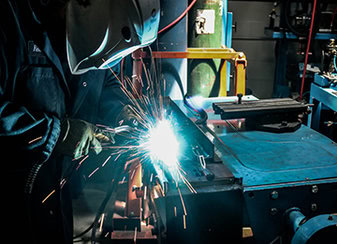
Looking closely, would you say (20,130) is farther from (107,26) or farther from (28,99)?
(107,26)

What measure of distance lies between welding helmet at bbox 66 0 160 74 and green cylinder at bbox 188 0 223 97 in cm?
169

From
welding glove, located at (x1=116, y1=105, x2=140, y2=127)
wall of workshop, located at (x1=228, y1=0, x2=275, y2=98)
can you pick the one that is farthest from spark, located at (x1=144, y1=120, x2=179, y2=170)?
wall of workshop, located at (x1=228, y1=0, x2=275, y2=98)

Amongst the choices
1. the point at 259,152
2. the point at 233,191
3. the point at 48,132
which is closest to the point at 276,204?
the point at 233,191

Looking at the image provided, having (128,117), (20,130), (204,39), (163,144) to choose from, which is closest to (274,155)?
(163,144)

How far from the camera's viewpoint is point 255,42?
22.8 ft

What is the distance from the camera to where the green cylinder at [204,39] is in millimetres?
2922

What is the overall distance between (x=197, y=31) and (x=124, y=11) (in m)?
1.83

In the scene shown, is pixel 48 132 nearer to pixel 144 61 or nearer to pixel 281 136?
pixel 281 136

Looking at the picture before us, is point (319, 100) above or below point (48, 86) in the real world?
below

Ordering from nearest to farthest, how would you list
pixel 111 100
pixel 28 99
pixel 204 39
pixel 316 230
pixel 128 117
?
pixel 316 230 < pixel 28 99 < pixel 128 117 < pixel 111 100 < pixel 204 39

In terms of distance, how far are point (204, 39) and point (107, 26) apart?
1842 millimetres

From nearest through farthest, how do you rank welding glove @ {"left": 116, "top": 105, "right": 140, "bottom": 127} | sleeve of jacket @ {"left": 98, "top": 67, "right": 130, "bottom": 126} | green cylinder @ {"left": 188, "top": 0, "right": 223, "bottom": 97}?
1. welding glove @ {"left": 116, "top": 105, "right": 140, "bottom": 127}
2. sleeve of jacket @ {"left": 98, "top": 67, "right": 130, "bottom": 126}
3. green cylinder @ {"left": 188, "top": 0, "right": 223, "bottom": 97}

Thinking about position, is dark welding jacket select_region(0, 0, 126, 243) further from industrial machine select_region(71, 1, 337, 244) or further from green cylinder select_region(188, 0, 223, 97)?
green cylinder select_region(188, 0, 223, 97)

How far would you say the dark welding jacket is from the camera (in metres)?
1.34
